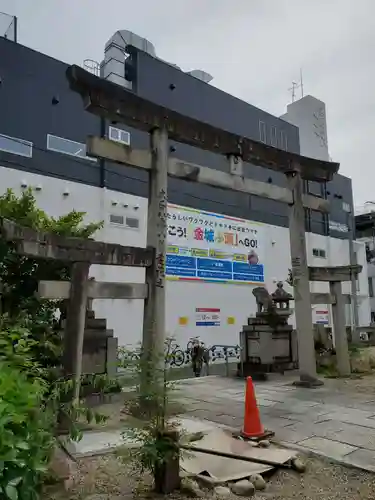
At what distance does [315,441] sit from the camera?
5645 millimetres

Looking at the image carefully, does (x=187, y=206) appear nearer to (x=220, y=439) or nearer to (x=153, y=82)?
(x=153, y=82)

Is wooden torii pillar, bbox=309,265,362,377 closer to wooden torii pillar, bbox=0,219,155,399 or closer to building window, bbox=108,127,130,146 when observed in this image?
wooden torii pillar, bbox=0,219,155,399

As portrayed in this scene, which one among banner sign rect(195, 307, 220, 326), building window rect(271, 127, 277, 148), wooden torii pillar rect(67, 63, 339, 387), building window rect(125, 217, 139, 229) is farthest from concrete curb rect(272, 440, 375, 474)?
building window rect(271, 127, 277, 148)

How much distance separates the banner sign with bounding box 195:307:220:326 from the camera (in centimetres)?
1906

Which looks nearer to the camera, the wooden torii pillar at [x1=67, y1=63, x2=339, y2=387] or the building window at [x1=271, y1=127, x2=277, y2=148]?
the wooden torii pillar at [x1=67, y1=63, x2=339, y2=387]

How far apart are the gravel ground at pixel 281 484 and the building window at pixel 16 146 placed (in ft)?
40.5

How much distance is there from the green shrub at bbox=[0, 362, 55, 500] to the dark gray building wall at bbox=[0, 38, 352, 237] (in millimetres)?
13497

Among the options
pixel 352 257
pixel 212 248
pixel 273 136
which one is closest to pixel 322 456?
pixel 212 248

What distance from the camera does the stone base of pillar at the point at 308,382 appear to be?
33.2ft

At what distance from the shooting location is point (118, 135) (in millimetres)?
17297

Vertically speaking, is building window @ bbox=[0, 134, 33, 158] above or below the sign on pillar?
above

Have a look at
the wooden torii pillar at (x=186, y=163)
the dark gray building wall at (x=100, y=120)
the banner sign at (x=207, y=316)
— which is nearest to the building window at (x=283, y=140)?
the dark gray building wall at (x=100, y=120)

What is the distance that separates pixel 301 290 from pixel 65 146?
34.2ft

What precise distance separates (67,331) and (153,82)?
14.6 metres
